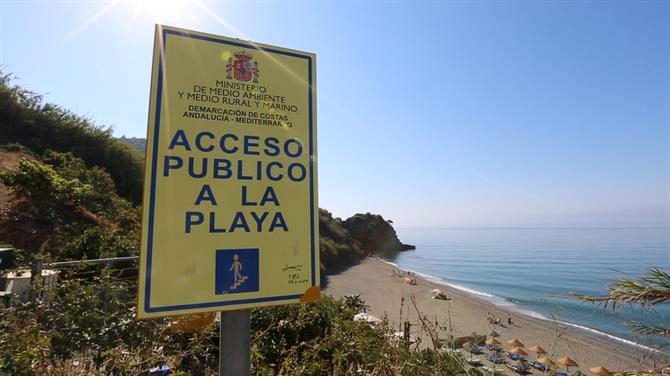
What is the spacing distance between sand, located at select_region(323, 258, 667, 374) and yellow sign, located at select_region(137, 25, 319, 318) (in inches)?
416

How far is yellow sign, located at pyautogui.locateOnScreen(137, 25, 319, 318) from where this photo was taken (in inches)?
47.2

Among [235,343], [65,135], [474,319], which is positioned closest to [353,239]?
[474,319]

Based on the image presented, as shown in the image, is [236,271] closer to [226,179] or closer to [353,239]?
[226,179]

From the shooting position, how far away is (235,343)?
1.29 m

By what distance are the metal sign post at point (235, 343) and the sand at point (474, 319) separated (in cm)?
1051

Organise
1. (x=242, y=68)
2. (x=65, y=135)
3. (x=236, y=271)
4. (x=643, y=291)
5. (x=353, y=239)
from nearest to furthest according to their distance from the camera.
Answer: (x=236, y=271), (x=242, y=68), (x=643, y=291), (x=65, y=135), (x=353, y=239)

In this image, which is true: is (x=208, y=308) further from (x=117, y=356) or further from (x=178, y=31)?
(x=117, y=356)

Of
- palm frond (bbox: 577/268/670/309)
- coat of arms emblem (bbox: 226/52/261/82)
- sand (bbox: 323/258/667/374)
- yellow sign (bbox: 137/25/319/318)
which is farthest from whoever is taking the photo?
sand (bbox: 323/258/667/374)

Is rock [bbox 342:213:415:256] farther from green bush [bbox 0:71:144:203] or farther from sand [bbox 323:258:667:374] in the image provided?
green bush [bbox 0:71:144:203]

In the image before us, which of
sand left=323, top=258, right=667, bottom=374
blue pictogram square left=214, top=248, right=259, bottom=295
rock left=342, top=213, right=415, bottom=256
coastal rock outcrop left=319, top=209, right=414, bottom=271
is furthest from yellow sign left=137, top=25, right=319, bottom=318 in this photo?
rock left=342, top=213, right=415, bottom=256

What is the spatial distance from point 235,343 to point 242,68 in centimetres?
118

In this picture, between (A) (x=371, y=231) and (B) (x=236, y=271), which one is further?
(A) (x=371, y=231)

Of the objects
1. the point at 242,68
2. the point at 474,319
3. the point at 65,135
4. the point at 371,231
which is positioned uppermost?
the point at 65,135

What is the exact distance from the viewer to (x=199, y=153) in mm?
1272
